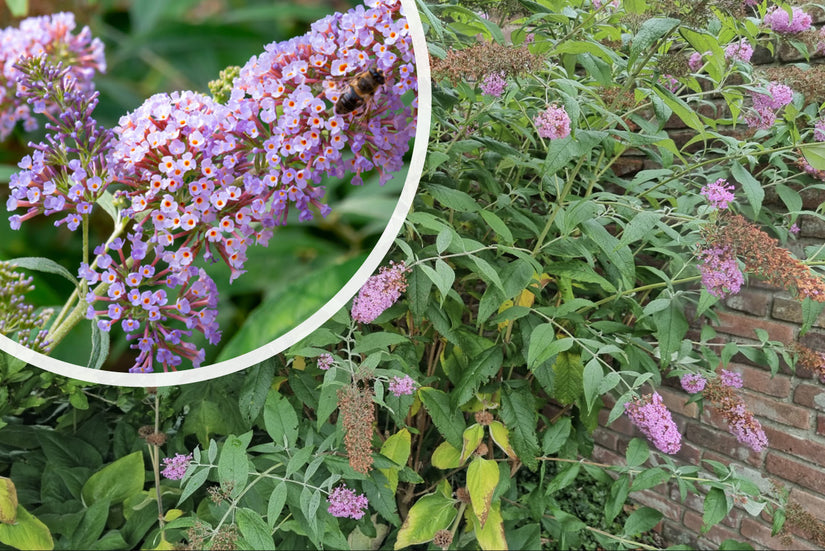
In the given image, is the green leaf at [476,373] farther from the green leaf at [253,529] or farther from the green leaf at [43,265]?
the green leaf at [43,265]

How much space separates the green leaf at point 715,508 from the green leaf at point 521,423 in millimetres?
295

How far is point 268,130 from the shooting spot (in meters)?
0.68

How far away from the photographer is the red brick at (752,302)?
1.50m

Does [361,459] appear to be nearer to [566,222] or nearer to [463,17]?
[566,222]

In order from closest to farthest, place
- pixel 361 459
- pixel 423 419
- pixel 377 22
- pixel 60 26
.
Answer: pixel 60 26 < pixel 377 22 < pixel 361 459 < pixel 423 419

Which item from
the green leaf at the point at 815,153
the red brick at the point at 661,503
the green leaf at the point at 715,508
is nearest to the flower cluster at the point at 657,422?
the green leaf at the point at 715,508

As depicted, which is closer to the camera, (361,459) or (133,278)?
(133,278)

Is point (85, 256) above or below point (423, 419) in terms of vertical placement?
above

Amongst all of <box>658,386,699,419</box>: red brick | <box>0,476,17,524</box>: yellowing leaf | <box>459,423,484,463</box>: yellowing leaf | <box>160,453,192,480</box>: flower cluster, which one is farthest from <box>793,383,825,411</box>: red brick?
<box>0,476,17,524</box>: yellowing leaf

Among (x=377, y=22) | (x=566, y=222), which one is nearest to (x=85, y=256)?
(x=377, y=22)

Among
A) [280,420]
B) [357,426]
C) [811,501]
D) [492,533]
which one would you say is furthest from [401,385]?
[811,501]

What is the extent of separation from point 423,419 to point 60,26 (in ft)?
3.10

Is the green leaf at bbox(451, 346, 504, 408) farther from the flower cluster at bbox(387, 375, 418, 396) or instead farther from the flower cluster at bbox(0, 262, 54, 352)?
the flower cluster at bbox(0, 262, 54, 352)

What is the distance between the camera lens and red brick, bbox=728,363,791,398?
57.9 inches
